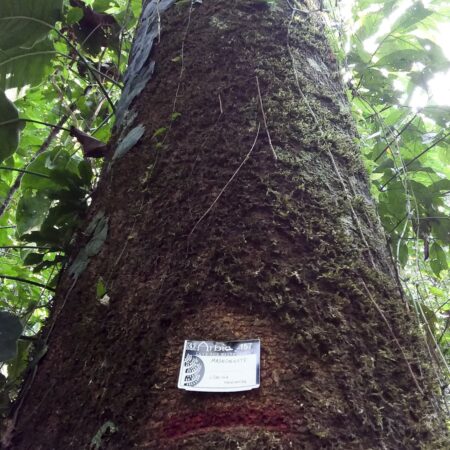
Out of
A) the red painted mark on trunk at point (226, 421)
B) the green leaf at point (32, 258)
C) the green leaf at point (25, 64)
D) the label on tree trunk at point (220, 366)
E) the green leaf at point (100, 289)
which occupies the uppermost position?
the green leaf at point (25, 64)

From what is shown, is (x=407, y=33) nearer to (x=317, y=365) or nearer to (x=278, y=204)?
(x=278, y=204)

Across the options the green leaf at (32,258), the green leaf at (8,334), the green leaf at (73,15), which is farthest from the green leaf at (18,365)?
the green leaf at (73,15)

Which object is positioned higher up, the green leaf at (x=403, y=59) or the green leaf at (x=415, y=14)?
the green leaf at (x=415, y=14)


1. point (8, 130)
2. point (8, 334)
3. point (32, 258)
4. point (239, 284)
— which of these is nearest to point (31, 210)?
point (32, 258)

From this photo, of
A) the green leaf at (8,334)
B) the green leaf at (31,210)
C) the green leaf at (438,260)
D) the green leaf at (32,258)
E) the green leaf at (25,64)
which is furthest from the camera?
the green leaf at (438,260)

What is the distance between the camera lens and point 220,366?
27.3 inches

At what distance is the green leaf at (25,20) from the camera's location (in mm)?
1385

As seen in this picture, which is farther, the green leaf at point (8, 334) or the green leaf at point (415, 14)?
the green leaf at point (415, 14)

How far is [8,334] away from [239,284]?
697mm

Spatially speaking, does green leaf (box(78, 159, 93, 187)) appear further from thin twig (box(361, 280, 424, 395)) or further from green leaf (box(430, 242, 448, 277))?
green leaf (box(430, 242, 448, 277))

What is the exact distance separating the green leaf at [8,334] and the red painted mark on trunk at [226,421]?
0.64m

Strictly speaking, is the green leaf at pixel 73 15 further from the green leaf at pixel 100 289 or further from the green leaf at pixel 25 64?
the green leaf at pixel 100 289

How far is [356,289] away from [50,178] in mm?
1211

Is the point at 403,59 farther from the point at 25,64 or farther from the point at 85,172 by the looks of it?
the point at 25,64
